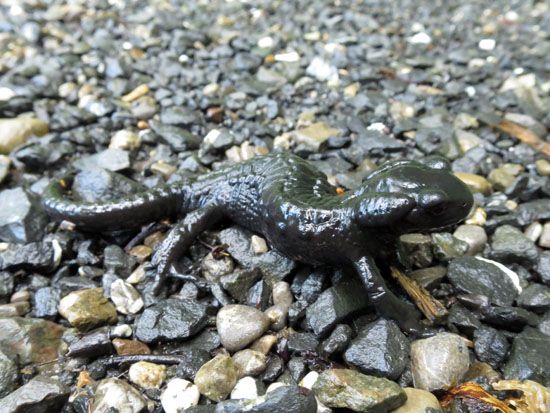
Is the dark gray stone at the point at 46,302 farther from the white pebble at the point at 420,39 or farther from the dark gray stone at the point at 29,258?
the white pebble at the point at 420,39

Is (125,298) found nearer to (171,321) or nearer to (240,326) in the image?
(171,321)

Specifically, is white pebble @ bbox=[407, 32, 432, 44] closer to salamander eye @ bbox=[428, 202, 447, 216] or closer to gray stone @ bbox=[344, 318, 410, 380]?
salamander eye @ bbox=[428, 202, 447, 216]

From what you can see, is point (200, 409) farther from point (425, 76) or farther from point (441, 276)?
point (425, 76)

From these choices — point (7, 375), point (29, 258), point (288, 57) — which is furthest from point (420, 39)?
point (7, 375)

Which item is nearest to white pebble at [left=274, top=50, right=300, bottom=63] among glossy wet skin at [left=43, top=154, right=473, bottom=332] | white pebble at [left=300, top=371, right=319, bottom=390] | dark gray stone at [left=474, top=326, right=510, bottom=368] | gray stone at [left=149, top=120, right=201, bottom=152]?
gray stone at [left=149, top=120, right=201, bottom=152]

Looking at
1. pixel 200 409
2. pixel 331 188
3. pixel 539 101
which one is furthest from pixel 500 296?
pixel 539 101

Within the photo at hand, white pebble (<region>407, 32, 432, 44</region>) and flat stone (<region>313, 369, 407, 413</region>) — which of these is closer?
flat stone (<region>313, 369, 407, 413</region>)

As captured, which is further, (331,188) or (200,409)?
(331,188)
